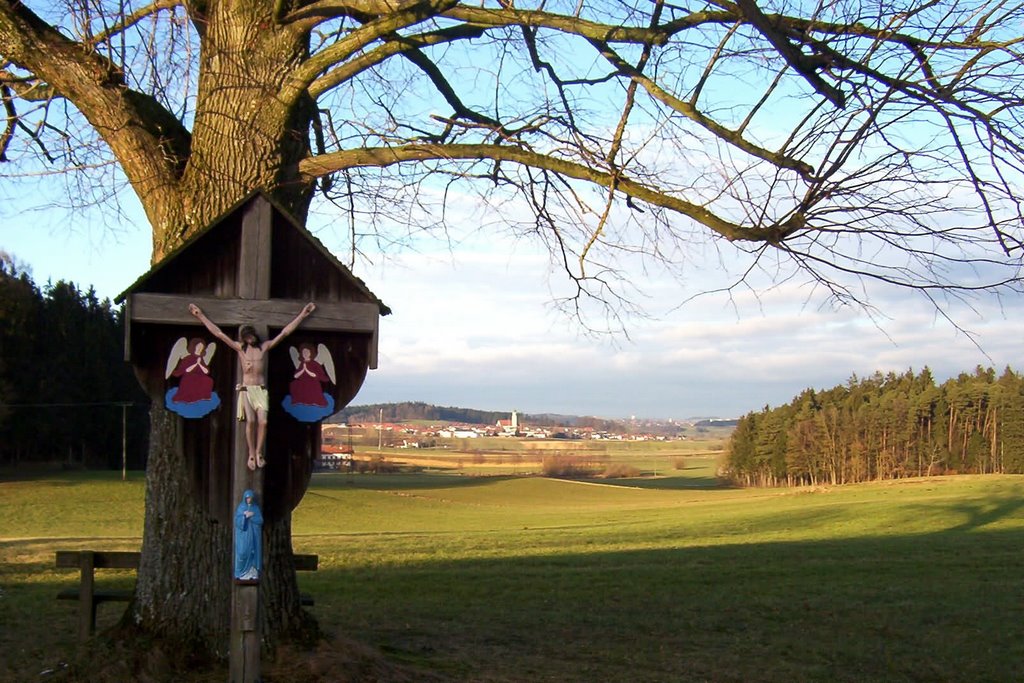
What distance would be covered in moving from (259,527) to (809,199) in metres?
3.91

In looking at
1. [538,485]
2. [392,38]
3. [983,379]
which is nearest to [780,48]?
[392,38]

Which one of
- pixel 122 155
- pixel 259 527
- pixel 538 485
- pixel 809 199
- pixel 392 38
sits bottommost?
pixel 538 485

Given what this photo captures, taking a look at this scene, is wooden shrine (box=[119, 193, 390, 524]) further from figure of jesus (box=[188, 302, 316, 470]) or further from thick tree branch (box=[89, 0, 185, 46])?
thick tree branch (box=[89, 0, 185, 46])

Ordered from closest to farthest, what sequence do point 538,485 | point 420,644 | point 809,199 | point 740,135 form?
point 809,199
point 740,135
point 420,644
point 538,485

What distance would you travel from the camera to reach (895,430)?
255 ft

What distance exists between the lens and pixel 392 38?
764 cm

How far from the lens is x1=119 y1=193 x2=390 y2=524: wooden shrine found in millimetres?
5492

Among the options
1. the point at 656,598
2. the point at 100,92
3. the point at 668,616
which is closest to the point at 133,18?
the point at 100,92

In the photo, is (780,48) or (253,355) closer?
(253,355)

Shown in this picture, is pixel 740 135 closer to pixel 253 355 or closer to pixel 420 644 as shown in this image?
pixel 253 355

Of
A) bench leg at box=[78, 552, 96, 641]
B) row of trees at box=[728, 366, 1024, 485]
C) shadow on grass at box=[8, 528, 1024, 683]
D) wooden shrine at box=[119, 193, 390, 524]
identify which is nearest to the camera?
wooden shrine at box=[119, 193, 390, 524]

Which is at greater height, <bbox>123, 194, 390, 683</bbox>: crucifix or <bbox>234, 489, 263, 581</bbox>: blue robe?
<bbox>123, 194, 390, 683</bbox>: crucifix

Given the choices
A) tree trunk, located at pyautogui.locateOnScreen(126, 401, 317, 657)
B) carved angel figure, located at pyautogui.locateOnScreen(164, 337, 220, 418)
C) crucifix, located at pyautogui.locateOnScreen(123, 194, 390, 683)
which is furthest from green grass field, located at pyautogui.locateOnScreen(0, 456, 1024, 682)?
carved angel figure, located at pyautogui.locateOnScreen(164, 337, 220, 418)

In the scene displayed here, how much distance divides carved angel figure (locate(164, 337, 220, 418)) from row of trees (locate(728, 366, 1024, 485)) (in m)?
74.9
